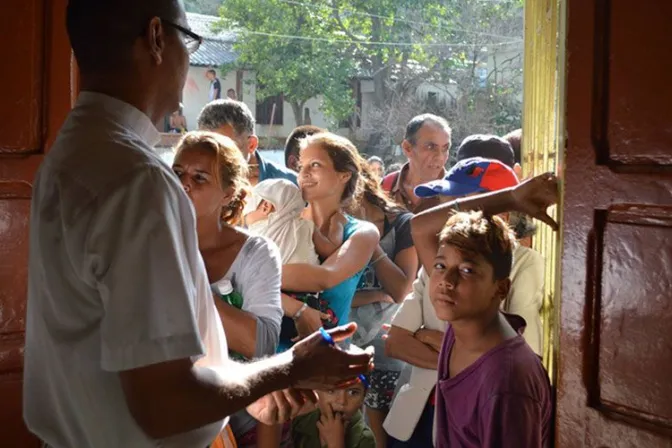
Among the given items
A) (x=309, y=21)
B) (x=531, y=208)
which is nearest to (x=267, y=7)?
(x=309, y=21)

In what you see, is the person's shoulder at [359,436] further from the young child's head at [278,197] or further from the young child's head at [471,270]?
the young child's head at [471,270]

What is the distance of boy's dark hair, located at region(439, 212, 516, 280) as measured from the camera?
7.60 ft

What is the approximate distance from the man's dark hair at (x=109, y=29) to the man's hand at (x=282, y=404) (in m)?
0.83

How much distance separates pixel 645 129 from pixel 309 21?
1575cm

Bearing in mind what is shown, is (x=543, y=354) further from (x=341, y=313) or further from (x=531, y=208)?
(x=341, y=313)

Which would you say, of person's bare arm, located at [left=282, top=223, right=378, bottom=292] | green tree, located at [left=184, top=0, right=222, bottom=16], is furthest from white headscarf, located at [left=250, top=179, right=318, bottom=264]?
green tree, located at [left=184, top=0, right=222, bottom=16]

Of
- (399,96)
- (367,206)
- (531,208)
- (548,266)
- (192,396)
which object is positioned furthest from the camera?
(399,96)

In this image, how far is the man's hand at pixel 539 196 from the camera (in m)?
2.11

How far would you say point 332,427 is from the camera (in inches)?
123

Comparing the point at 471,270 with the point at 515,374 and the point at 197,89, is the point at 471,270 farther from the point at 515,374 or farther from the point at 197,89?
the point at 197,89

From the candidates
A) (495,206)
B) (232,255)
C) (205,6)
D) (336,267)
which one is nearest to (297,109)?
(205,6)

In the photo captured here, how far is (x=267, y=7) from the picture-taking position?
653 inches

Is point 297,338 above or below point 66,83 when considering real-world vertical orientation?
below

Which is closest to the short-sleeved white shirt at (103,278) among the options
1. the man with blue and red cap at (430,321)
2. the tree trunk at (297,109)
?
the man with blue and red cap at (430,321)
